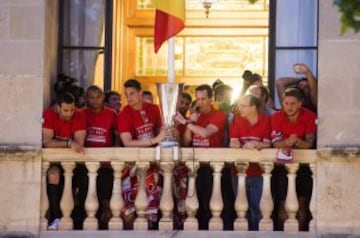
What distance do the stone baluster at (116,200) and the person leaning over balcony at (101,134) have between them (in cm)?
23

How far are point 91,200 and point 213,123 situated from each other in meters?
1.49

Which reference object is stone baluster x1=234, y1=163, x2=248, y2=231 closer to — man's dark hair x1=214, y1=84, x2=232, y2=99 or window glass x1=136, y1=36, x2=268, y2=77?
man's dark hair x1=214, y1=84, x2=232, y2=99

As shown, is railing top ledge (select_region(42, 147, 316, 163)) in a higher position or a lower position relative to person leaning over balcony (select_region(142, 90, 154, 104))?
lower

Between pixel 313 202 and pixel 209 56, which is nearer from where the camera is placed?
pixel 313 202

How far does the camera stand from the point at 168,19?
1263cm

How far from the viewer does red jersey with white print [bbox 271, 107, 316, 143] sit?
12.3 metres

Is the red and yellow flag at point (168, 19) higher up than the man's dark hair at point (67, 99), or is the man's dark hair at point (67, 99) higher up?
the red and yellow flag at point (168, 19)

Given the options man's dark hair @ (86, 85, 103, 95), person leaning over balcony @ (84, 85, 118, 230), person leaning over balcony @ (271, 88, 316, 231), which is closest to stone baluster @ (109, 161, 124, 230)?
person leaning over balcony @ (84, 85, 118, 230)

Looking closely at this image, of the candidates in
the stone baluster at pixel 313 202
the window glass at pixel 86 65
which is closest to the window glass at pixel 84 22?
the window glass at pixel 86 65

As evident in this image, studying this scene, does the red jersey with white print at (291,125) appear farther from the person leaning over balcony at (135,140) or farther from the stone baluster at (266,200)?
the person leaning over balcony at (135,140)

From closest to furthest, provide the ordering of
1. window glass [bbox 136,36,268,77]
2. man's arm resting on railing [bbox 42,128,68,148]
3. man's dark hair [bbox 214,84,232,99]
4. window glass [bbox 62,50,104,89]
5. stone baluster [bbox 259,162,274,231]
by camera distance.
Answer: stone baluster [bbox 259,162,274,231]
man's arm resting on railing [bbox 42,128,68,148]
man's dark hair [bbox 214,84,232,99]
window glass [bbox 62,50,104,89]
window glass [bbox 136,36,268,77]

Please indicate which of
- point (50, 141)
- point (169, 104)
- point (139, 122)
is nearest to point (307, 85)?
point (169, 104)

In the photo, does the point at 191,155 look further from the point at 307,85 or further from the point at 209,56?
the point at 209,56

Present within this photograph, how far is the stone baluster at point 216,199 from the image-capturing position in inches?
485
